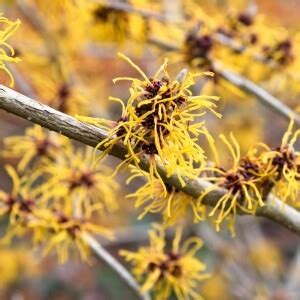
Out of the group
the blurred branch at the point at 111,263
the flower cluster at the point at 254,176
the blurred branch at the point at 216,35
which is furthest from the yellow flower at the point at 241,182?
the blurred branch at the point at 216,35

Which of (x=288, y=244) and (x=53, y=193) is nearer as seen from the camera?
(x=53, y=193)

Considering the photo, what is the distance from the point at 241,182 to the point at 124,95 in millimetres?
2883

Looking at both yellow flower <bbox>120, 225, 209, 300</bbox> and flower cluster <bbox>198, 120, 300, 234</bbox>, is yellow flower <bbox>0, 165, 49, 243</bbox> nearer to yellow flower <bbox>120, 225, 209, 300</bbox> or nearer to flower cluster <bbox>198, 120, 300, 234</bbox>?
yellow flower <bbox>120, 225, 209, 300</bbox>

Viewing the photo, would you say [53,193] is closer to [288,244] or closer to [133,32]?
[133,32]

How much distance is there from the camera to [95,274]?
4.35 metres

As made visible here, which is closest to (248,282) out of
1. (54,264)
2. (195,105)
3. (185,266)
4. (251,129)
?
(251,129)

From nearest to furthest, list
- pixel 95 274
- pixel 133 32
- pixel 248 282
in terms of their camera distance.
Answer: pixel 133 32 < pixel 248 282 < pixel 95 274

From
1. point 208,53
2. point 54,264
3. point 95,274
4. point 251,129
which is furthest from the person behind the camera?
point 95,274

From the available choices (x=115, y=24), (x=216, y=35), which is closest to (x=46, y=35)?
(x=115, y=24)

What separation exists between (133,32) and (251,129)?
1.45 metres

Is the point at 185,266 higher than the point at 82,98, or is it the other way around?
the point at 82,98

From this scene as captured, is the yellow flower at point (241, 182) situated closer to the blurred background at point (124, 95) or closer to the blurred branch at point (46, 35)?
the blurred background at point (124, 95)

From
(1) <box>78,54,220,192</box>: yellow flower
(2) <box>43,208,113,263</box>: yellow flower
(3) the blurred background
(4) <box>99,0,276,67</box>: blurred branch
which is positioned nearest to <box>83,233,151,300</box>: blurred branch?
(2) <box>43,208,113,263</box>: yellow flower

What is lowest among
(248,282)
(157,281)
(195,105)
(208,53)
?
(157,281)
